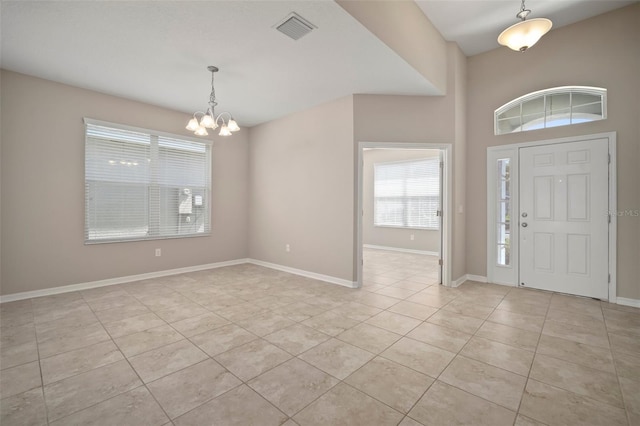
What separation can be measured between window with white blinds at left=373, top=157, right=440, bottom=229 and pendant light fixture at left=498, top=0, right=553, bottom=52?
4.51 m

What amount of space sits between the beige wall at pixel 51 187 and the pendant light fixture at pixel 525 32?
16.9ft

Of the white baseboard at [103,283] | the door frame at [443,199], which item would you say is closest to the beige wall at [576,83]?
the door frame at [443,199]

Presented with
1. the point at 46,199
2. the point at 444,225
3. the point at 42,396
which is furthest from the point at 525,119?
the point at 46,199

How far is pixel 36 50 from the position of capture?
3.12 metres

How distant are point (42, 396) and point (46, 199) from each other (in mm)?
3152

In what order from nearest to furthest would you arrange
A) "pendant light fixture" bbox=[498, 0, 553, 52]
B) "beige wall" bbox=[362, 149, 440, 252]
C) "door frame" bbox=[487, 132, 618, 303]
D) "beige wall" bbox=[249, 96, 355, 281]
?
"pendant light fixture" bbox=[498, 0, 553, 52] → "door frame" bbox=[487, 132, 618, 303] → "beige wall" bbox=[249, 96, 355, 281] → "beige wall" bbox=[362, 149, 440, 252]

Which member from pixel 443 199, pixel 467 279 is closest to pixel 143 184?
pixel 443 199

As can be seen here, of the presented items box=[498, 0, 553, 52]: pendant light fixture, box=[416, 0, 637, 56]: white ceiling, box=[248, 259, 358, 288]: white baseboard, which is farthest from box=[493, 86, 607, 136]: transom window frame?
box=[248, 259, 358, 288]: white baseboard

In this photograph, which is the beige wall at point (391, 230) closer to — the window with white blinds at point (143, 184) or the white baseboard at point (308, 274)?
the white baseboard at point (308, 274)

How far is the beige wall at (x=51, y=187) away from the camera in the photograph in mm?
3625

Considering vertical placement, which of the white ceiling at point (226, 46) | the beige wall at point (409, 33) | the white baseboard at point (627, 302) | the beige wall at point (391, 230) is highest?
the beige wall at point (409, 33)

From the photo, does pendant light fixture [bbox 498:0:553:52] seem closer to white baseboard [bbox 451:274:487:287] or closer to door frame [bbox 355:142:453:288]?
door frame [bbox 355:142:453:288]

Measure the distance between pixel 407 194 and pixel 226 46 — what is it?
19.3 ft

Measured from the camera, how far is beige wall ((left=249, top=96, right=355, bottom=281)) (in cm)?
445
